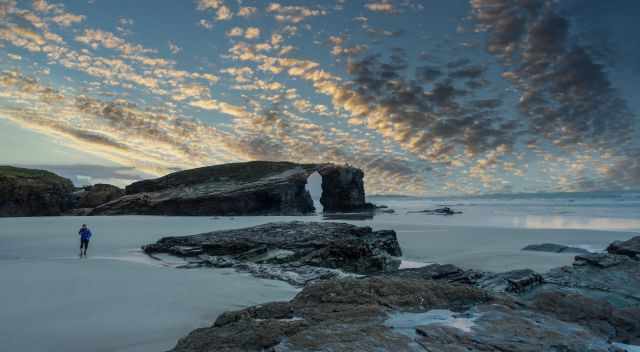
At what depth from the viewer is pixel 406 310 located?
4.19m

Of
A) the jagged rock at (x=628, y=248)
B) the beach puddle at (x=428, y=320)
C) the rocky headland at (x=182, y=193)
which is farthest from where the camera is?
the rocky headland at (x=182, y=193)

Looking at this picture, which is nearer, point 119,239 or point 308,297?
point 308,297

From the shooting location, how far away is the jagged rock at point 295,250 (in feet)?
33.3

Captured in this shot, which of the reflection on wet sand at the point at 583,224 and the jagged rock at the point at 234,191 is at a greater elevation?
the jagged rock at the point at 234,191

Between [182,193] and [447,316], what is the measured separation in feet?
151

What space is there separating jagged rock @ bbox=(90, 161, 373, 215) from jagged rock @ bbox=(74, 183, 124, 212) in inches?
149

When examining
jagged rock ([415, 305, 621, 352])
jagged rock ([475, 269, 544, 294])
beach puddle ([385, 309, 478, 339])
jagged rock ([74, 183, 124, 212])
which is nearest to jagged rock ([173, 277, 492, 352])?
beach puddle ([385, 309, 478, 339])

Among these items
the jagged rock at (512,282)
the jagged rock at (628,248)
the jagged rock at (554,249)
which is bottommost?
the jagged rock at (554,249)

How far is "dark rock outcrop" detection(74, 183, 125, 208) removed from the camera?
49.9 m

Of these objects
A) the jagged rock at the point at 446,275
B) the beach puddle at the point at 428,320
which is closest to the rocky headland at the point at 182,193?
the jagged rock at the point at 446,275

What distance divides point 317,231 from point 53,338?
921 centimetres

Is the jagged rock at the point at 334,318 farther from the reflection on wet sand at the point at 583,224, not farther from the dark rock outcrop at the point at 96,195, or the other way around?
the dark rock outcrop at the point at 96,195

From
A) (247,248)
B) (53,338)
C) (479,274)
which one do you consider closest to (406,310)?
(53,338)

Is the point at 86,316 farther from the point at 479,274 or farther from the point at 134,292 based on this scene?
the point at 479,274
